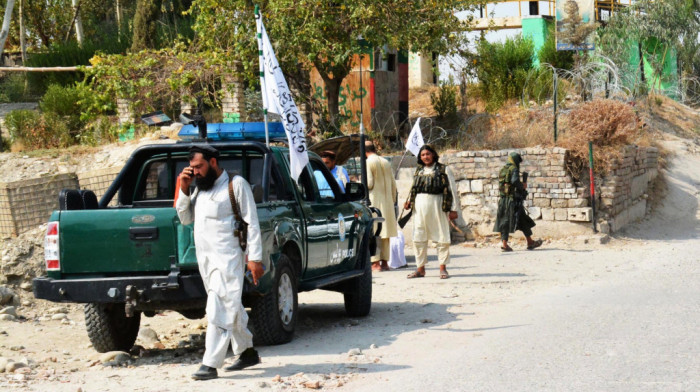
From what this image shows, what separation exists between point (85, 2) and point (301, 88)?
22.7 m

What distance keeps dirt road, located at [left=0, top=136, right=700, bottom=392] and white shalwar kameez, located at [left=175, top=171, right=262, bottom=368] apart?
330mm

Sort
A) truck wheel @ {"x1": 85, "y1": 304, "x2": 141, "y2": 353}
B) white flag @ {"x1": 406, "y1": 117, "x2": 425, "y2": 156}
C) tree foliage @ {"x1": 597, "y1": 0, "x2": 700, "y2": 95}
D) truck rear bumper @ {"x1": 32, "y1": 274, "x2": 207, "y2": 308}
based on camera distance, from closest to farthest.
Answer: truck rear bumper @ {"x1": 32, "y1": 274, "x2": 207, "y2": 308}
truck wheel @ {"x1": 85, "y1": 304, "x2": 141, "y2": 353}
white flag @ {"x1": 406, "y1": 117, "x2": 425, "y2": 156}
tree foliage @ {"x1": 597, "y1": 0, "x2": 700, "y2": 95}

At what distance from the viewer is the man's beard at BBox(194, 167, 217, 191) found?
717 cm

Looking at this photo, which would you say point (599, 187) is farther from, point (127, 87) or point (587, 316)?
point (127, 87)

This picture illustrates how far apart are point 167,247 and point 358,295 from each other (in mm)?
2978

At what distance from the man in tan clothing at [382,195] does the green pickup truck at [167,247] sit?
4434mm

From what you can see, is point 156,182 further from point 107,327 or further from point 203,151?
point 203,151

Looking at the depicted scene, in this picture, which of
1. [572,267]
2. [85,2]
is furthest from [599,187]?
[85,2]

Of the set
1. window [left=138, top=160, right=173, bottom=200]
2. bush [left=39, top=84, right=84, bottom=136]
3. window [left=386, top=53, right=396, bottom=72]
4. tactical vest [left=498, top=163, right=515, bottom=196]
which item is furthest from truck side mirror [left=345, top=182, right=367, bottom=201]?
bush [left=39, top=84, right=84, bottom=136]

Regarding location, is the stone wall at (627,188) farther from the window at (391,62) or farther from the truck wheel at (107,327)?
the truck wheel at (107,327)

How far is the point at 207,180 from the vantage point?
7.18 meters

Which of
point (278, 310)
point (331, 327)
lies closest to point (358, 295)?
point (331, 327)

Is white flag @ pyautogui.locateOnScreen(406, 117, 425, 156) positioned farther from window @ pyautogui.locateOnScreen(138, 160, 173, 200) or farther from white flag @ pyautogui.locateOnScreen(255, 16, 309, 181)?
window @ pyautogui.locateOnScreen(138, 160, 173, 200)

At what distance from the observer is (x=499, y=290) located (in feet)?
40.7
